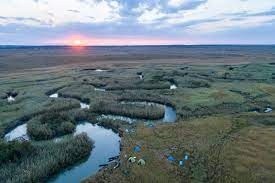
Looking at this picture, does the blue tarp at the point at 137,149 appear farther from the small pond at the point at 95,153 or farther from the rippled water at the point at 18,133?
the rippled water at the point at 18,133

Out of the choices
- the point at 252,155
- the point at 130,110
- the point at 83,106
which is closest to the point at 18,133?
the point at 83,106

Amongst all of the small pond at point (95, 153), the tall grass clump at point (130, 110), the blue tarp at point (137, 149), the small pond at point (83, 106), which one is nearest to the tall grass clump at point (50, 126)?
the small pond at point (95, 153)

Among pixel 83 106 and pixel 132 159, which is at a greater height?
pixel 132 159

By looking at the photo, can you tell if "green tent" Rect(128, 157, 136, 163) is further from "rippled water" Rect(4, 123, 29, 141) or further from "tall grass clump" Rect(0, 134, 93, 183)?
"rippled water" Rect(4, 123, 29, 141)

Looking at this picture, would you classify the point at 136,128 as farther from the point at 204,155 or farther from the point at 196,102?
the point at 196,102

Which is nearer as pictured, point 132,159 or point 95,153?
point 132,159

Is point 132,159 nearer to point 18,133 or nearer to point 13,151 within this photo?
point 13,151

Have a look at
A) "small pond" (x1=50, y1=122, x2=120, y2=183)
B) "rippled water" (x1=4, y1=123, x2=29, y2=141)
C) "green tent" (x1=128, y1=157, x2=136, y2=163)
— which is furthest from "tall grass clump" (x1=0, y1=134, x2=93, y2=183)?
"green tent" (x1=128, y1=157, x2=136, y2=163)
